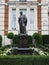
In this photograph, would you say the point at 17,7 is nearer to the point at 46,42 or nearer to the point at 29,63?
the point at 46,42

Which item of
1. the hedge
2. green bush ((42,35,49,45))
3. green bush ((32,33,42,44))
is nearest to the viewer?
the hedge

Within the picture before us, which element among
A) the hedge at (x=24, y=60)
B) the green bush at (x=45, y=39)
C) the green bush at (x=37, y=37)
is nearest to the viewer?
the hedge at (x=24, y=60)

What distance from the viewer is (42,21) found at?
2936 cm

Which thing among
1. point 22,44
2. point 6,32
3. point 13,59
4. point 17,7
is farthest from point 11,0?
point 13,59

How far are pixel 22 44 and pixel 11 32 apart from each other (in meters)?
8.20

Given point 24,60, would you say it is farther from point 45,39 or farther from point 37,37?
point 45,39

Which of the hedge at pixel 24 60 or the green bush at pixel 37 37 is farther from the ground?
the green bush at pixel 37 37

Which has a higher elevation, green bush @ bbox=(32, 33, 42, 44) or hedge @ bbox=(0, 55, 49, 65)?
green bush @ bbox=(32, 33, 42, 44)

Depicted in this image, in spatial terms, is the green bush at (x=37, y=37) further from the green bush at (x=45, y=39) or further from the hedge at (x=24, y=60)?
the hedge at (x=24, y=60)

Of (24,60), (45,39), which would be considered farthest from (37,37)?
(24,60)

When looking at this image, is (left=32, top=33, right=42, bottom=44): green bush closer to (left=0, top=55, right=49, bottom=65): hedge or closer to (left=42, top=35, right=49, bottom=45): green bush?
(left=42, top=35, right=49, bottom=45): green bush

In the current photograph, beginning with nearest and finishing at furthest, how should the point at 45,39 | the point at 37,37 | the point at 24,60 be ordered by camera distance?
the point at 24,60, the point at 37,37, the point at 45,39

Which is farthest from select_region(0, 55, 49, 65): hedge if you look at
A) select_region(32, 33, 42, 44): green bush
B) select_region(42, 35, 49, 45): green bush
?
select_region(42, 35, 49, 45): green bush

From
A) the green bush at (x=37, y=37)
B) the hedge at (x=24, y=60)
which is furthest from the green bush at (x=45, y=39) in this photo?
the hedge at (x=24, y=60)
